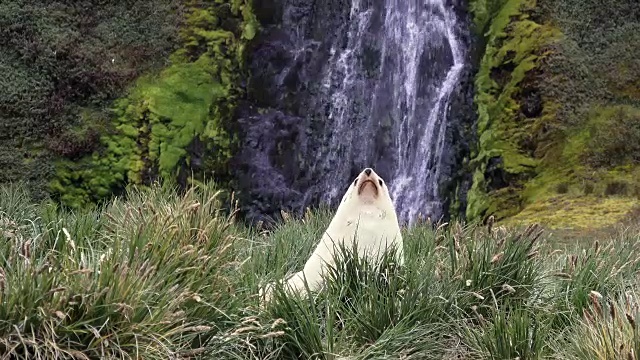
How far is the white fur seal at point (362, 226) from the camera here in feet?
21.4

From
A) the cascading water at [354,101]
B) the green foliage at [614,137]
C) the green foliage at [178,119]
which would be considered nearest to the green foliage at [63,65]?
the green foliage at [178,119]

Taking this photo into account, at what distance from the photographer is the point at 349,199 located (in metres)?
6.79

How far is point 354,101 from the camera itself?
24094 millimetres

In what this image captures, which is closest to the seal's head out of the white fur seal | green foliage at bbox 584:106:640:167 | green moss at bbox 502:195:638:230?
the white fur seal

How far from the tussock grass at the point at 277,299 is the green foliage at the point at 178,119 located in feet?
54.2

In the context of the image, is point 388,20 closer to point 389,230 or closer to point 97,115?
point 97,115

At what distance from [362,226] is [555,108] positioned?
17.9 m

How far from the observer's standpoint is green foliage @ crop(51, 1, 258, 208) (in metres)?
23.6

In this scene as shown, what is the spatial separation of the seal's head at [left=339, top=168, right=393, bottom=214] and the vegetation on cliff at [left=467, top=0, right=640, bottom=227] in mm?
12761

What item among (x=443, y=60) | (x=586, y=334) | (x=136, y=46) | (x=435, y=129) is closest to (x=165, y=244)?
(x=586, y=334)

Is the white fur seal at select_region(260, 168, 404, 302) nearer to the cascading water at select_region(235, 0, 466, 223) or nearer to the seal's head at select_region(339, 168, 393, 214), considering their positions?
the seal's head at select_region(339, 168, 393, 214)

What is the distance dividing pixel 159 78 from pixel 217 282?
69.1 feet

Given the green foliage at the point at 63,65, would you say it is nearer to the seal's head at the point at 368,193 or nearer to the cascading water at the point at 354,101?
the cascading water at the point at 354,101

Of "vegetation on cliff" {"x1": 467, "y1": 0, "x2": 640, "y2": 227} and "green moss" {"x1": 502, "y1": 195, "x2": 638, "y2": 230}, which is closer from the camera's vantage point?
"green moss" {"x1": 502, "y1": 195, "x2": 638, "y2": 230}
